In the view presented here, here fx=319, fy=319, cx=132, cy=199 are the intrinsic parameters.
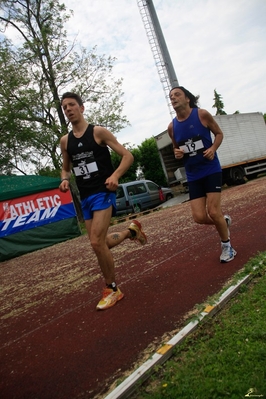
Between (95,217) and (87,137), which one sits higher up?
(87,137)

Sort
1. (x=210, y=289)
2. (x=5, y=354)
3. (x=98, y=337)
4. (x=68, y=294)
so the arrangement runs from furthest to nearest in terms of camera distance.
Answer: (x=68, y=294) → (x=210, y=289) → (x=5, y=354) → (x=98, y=337)

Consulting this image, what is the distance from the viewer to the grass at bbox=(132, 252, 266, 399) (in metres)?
1.58

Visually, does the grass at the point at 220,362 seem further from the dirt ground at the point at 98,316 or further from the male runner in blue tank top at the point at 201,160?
the male runner in blue tank top at the point at 201,160

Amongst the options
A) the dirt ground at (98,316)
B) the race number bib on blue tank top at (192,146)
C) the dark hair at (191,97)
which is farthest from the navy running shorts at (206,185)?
the dark hair at (191,97)

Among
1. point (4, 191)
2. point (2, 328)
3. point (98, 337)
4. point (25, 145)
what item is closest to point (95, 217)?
point (98, 337)

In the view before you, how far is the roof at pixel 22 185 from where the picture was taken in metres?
10.9

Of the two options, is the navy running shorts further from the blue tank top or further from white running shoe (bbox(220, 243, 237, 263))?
white running shoe (bbox(220, 243, 237, 263))

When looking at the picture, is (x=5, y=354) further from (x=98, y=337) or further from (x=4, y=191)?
(x=4, y=191)

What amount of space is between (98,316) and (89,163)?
1510mm

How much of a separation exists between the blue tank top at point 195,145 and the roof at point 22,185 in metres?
8.52

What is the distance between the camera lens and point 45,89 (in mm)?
20031

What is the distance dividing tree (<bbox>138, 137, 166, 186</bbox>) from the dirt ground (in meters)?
26.2

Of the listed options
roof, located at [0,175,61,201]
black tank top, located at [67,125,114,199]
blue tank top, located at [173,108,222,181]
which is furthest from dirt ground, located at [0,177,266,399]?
roof, located at [0,175,61,201]

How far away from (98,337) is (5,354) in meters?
0.88
